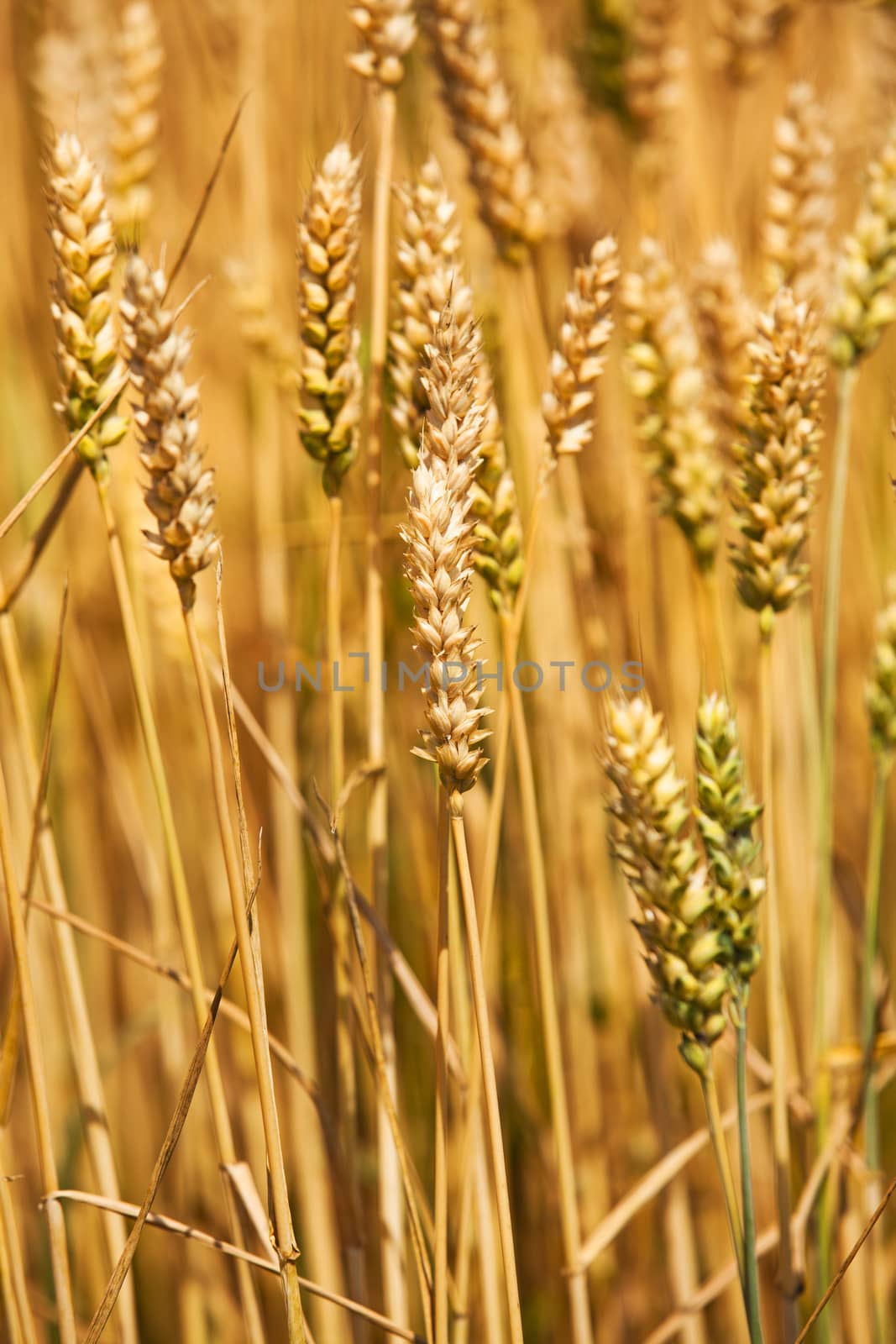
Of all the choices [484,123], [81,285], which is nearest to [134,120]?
[484,123]

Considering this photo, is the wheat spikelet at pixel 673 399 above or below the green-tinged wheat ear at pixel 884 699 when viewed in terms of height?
above

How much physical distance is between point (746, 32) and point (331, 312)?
74 centimetres

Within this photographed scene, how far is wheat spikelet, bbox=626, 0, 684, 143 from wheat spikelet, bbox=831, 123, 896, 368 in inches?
13.1

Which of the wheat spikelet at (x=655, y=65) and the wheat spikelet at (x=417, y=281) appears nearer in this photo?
the wheat spikelet at (x=417, y=281)

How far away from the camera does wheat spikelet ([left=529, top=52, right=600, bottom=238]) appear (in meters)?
1.06

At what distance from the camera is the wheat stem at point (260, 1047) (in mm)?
446

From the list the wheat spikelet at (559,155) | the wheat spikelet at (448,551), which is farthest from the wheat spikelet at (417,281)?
the wheat spikelet at (559,155)

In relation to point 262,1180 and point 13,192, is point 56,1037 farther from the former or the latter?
point 13,192

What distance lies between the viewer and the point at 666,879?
0.49 m

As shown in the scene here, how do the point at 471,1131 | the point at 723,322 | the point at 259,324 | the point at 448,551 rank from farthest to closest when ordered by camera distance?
the point at 259,324
the point at 723,322
the point at 471,1131
the point at 448,551

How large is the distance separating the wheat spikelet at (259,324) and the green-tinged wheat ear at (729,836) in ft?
2.02

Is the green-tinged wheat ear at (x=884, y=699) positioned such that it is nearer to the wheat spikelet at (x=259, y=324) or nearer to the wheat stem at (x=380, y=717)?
the wheat stem at (x=380, y=717)

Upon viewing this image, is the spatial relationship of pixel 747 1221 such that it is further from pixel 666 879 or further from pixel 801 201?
pixel 801 201

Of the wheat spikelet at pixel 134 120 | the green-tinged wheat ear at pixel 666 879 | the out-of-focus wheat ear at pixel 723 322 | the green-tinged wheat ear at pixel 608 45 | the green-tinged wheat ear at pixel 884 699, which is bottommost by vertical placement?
the green-tinged wheat ear at pixel 666 879
